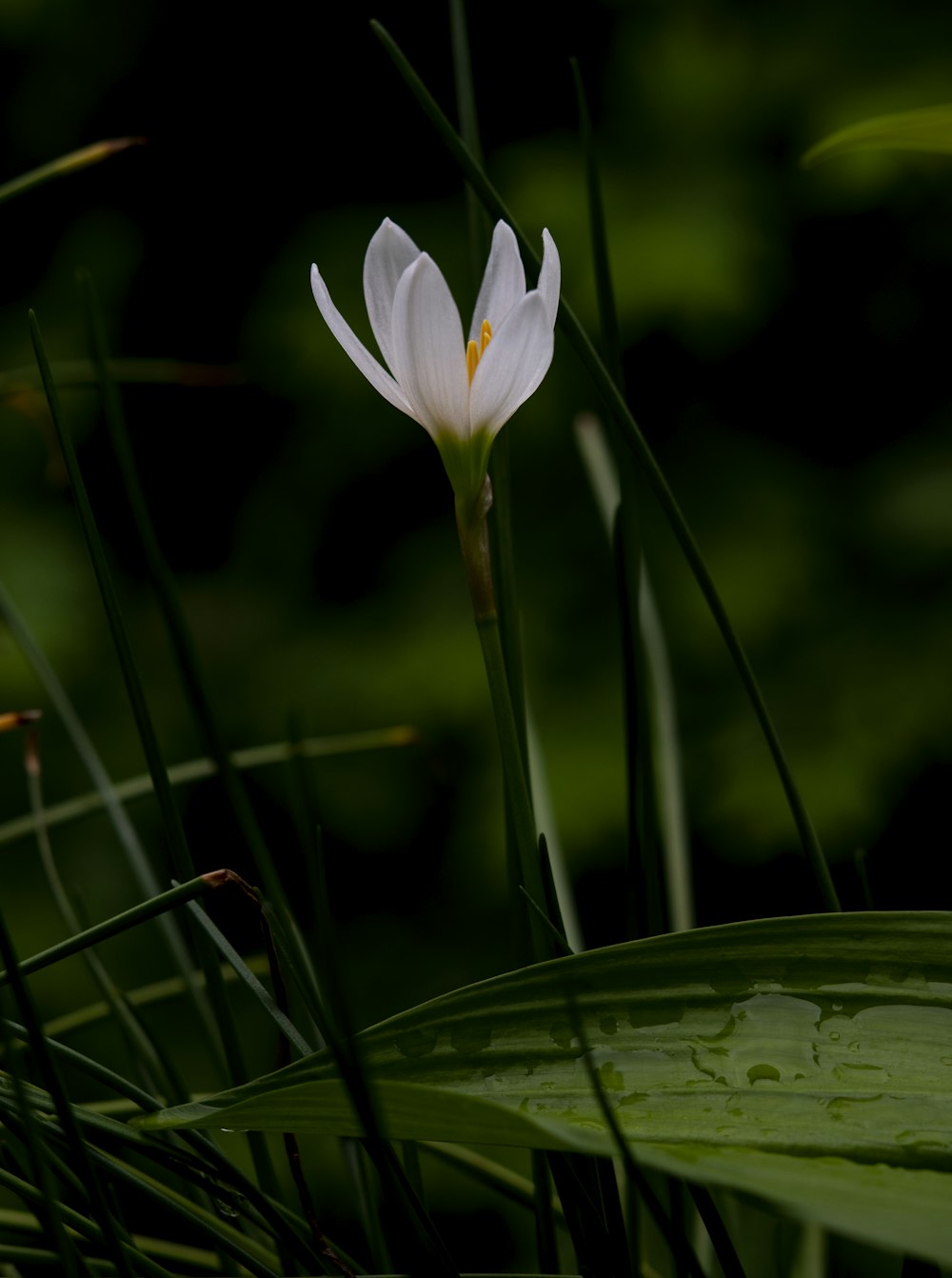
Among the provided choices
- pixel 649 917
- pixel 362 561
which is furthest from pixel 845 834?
pixel 649 917

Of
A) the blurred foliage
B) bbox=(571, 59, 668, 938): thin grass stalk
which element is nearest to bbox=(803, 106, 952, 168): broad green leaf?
bbox=(571, 59, 668, 938): thin grass stalk

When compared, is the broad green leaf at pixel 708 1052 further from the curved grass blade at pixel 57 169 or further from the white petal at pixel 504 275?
the curved grass blade at pixel 57 169

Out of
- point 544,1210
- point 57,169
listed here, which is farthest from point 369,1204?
point 57,169

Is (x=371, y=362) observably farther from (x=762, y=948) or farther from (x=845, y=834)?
(x=845, y=834)

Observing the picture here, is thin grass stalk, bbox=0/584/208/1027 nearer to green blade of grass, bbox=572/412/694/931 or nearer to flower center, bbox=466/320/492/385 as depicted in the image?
green blade of grass, bbox=572/412/694/931

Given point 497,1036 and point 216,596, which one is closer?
point 497,1036

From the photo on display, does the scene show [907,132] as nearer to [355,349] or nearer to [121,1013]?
[355,349]
